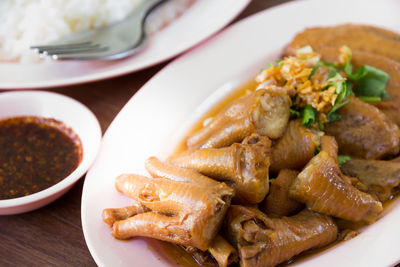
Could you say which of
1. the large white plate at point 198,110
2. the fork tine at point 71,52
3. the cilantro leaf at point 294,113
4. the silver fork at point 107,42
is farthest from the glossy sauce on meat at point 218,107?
the fork tine at point 71,52

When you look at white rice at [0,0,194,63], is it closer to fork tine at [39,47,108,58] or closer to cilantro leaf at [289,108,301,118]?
fork tine at [39,47,108,58]

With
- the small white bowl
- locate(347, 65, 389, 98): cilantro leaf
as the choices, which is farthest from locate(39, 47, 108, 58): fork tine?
locate(347, 65, 389, 98): cilantro leaf

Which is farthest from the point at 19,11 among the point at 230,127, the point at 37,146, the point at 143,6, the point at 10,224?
the point at 230,127

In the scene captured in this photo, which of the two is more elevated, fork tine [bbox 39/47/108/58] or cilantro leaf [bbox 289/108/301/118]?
cilantro leaf [bbox 289/108/301/118]

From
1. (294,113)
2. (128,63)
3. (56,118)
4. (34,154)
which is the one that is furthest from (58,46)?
(294,113)

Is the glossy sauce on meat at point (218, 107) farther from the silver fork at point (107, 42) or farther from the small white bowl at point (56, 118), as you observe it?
the silver fork at point (107, 42)

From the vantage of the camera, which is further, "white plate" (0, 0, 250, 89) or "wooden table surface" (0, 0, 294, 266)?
"white plate" (0, 0, 250, 89)

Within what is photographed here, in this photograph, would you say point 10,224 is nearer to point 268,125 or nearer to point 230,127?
point 230,127

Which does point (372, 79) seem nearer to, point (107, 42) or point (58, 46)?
point (107, 42)
